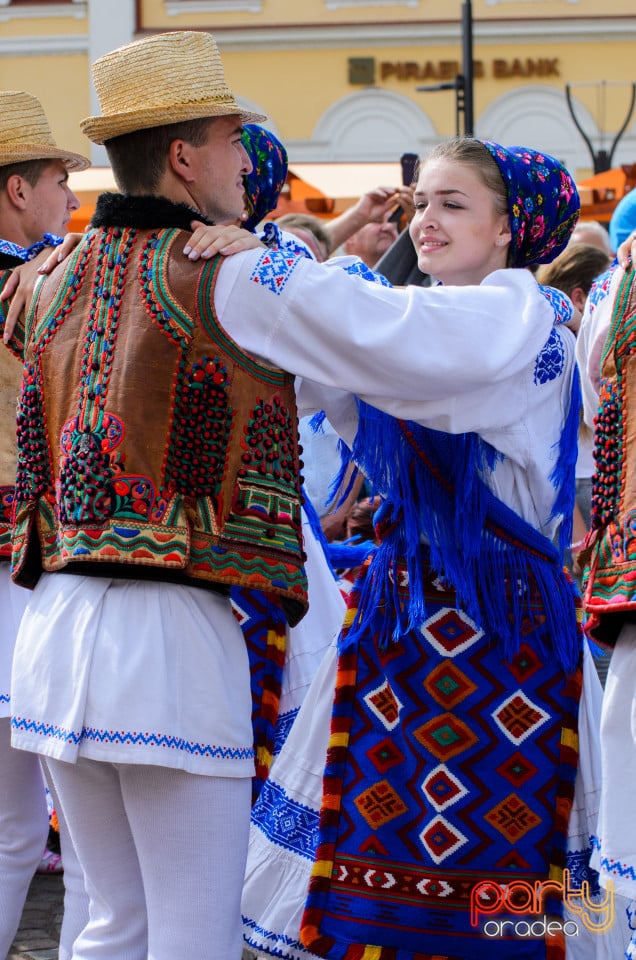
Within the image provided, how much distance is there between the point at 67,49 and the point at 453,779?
20.8 meters

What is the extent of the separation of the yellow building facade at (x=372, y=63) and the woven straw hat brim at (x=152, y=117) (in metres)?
18.7

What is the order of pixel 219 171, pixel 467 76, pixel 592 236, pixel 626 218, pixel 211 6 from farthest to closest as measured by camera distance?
pixel 211 6
pixel 467 76
pixel 592 236
pixel 626 218
pixel 219 171

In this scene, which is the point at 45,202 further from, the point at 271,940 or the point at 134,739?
the point at 271,940

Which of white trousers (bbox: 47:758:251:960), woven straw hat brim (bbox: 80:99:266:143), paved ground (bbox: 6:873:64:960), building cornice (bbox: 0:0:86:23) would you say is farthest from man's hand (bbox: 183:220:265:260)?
building cornice (bbox: 0:0:86:23)

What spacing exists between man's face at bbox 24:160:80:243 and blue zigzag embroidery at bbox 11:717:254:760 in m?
1.50

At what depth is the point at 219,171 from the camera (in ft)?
8.43

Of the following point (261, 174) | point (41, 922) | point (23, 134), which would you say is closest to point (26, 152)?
point (23, 134)

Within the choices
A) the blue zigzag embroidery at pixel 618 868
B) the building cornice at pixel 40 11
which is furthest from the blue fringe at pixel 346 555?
the building cornice at pixel 40 11

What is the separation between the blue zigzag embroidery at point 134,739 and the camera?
2.33 meters

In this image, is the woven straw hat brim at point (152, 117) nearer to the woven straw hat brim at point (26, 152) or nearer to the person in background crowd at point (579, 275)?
the woven straw hat brim at point (26, 152)

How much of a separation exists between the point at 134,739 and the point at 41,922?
7.01 feet

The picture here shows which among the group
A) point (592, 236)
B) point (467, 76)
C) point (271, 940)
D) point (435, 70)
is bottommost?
point (271, 940)

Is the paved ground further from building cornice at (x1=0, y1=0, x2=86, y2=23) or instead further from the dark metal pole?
building cornice at (x1=0, y1=0, x2=86, y2=23)

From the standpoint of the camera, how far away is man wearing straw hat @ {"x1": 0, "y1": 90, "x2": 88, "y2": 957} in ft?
10.6
